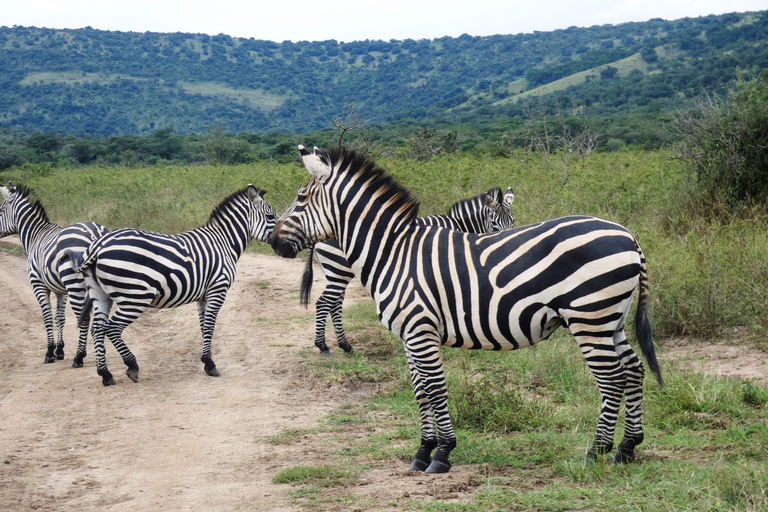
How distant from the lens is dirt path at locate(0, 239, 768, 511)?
4473 mm

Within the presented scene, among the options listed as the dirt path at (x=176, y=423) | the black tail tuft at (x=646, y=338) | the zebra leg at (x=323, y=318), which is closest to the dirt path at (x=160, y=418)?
the dirt path at (x=176, y=423)

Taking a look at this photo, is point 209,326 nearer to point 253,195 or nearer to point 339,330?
point 339,330

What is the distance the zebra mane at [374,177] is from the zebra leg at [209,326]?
331 centimetres

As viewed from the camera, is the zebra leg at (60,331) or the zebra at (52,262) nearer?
the zebra at (52,262)

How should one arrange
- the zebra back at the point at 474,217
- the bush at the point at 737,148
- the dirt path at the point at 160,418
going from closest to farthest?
the dirt path at the point at 160,418, the zebra back at the point at 474,217, the bush at the point at 737,148

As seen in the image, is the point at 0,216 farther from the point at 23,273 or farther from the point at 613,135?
the point at 613,135

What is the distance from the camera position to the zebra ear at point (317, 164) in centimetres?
510

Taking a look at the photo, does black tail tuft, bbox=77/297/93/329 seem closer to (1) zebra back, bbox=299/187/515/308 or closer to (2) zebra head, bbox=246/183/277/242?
(2) zebra head, bbox=246/183/277/242

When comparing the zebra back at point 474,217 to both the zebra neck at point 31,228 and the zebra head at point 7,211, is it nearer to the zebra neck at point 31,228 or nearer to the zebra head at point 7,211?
the zebra neck at point 31,228

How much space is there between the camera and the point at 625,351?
4555 mm

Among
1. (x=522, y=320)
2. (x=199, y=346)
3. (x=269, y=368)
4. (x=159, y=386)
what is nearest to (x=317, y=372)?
(x=269, y=368)

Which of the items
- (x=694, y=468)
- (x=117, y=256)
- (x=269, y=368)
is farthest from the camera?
(x=269, y=368)

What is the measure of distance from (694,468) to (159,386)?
514 centimetres

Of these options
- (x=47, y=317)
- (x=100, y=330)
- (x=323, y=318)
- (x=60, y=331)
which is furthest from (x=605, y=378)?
(x=47, y=317)
